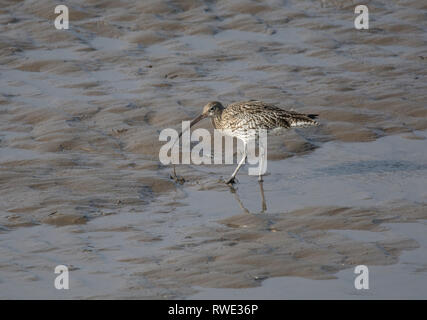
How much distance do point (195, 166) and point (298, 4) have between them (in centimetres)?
785

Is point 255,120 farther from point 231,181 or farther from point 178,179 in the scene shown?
point 178,179

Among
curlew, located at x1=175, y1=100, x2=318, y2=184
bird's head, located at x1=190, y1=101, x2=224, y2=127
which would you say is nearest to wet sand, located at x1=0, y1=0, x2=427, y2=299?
curlew, located at x1=175, y1=100, x2=318, y2=184

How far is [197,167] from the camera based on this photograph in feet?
37.5

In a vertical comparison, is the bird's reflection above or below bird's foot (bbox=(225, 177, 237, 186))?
below

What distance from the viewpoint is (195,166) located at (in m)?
11.5

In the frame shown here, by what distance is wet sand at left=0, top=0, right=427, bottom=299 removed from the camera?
826 cm

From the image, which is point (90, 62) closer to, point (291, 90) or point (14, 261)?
point (291, 90)

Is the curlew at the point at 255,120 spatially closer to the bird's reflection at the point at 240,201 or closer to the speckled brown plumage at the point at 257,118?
the speckled brown plumage at the point at 257,118

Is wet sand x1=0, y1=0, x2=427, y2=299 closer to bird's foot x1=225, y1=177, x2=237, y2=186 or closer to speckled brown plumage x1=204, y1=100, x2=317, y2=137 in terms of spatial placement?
bird's foot x1=225, y1=177, x2=237, y2=186

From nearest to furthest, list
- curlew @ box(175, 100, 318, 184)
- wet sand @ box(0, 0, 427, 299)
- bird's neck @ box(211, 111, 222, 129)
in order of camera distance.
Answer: wet sand @ box(0, 0, 427, 299)
curlew @ box(175, 100, 318, 184)
bird's neck @ box(211, 111, 222, 129)

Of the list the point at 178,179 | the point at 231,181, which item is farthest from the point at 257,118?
the point at 178,179

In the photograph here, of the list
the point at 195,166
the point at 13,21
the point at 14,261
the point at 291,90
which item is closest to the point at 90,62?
the point at 13,21

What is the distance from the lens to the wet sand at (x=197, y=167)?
325 inches

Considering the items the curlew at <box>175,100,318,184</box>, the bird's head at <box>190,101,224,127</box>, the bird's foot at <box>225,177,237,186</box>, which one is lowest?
the bird's foot at <box>225,177,237,186</box>
